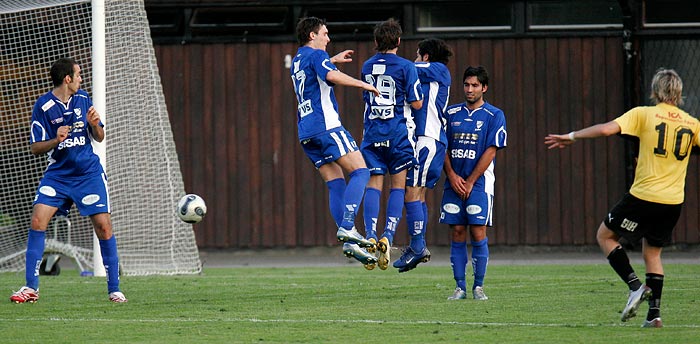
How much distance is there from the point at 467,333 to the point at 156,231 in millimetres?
8746

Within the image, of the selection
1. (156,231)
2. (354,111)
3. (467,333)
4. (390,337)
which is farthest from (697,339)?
(354,111)

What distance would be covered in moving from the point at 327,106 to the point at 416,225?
1.64 metres

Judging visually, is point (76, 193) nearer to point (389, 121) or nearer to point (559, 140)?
point (389, 121)

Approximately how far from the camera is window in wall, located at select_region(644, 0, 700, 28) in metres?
20.3

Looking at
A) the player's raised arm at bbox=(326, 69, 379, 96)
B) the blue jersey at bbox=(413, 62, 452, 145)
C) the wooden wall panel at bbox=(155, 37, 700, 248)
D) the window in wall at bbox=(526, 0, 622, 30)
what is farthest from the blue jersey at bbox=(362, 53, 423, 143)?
the window in wall at bbox=(526, 0, 622, 30)

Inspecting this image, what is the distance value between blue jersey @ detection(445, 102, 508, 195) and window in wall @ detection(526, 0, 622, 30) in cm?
911

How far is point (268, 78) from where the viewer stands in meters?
21.0

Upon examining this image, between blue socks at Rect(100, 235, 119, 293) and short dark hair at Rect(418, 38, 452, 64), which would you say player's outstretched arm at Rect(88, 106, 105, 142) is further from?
short dark hair at Rect(418, 38, 452, 64)

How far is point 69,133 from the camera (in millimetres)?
11516

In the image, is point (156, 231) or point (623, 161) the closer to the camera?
point (156, 231)

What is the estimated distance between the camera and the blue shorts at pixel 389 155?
38.2ft

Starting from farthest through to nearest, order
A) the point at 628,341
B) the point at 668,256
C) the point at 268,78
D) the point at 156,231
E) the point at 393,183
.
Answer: the point at 268,78
the point at 668,256
the point at 156,231
the point at 393,183
the point at 628,341

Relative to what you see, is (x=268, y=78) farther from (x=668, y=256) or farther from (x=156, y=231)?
(x=668, y=256)

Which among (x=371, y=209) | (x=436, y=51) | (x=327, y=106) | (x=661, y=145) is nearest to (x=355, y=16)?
(x=436, y=51)
